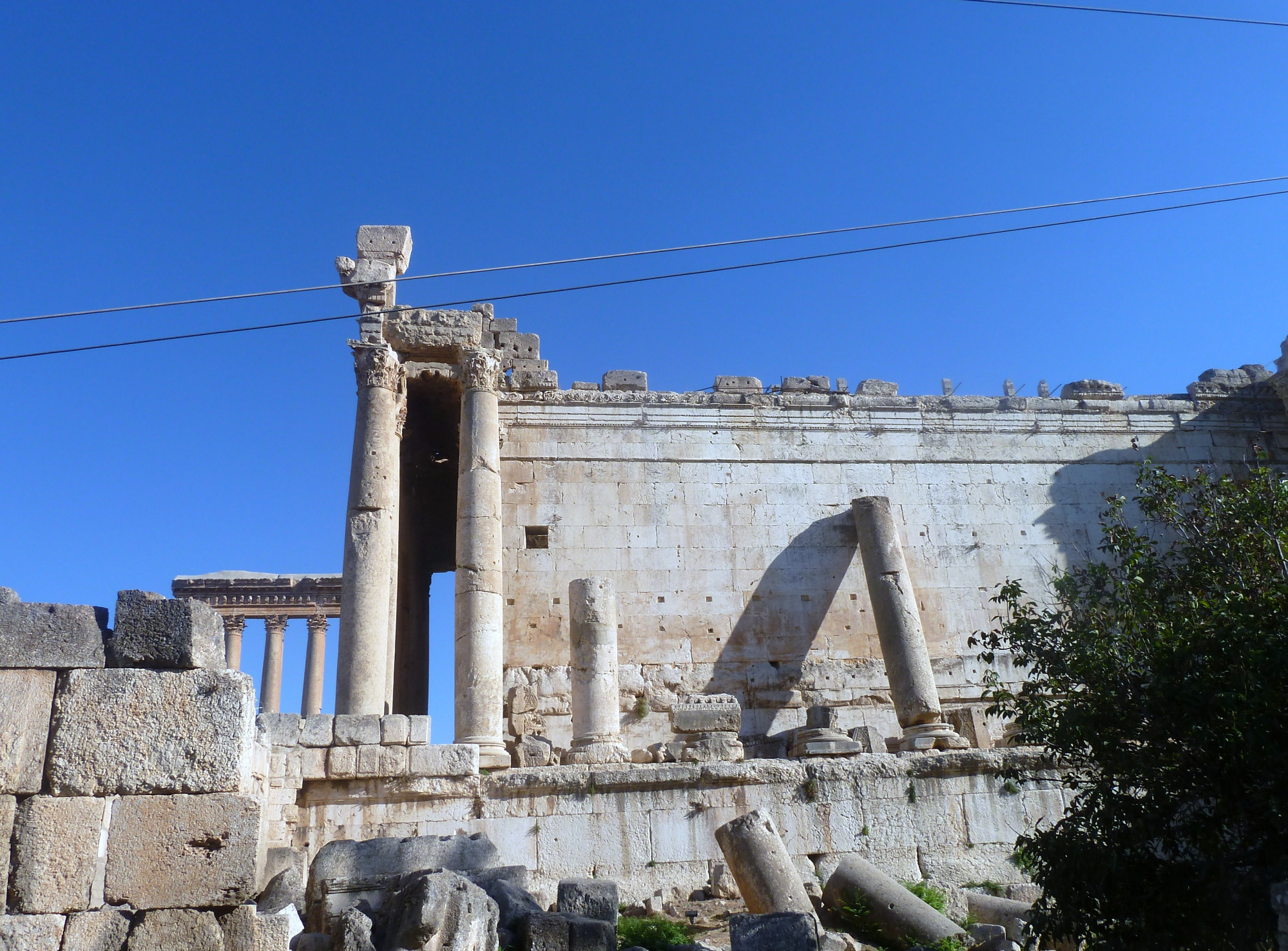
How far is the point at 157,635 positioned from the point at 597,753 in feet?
23.5

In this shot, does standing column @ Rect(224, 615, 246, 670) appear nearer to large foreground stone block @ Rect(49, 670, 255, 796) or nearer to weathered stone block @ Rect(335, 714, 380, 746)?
weathered stone block @ Rect(335, 714, 380, 746)

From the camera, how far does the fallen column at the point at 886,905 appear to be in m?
8.46

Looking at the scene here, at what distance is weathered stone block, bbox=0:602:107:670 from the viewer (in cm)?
551

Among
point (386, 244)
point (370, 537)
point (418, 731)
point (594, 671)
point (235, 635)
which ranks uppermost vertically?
point (386, 244)

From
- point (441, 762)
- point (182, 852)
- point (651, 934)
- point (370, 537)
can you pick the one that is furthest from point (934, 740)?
point (182, 852)

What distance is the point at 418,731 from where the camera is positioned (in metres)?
11.0

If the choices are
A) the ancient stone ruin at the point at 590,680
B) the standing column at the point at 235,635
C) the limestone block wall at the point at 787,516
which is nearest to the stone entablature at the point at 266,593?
the standing column at the point at 235,635

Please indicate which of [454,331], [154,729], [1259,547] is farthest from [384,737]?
[1259,547]

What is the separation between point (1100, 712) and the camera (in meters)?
6.64

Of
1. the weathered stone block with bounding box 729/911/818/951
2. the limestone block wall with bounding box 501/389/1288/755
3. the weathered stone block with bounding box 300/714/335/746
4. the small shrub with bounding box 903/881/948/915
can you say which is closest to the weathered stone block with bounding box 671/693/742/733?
the limestone block wall with bounding box 501/389/1288/755

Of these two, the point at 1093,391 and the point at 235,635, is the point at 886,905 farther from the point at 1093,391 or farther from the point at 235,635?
the point at 235,635

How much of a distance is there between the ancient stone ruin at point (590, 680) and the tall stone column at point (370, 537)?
5 cm

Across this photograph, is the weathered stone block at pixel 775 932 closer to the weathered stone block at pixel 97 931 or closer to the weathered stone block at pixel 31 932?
the weathered stone block at pixel 97 931

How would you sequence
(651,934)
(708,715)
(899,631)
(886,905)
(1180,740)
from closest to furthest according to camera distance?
(1180,740) → (651,934) → (886,905) → (708,715) → (899,631)
